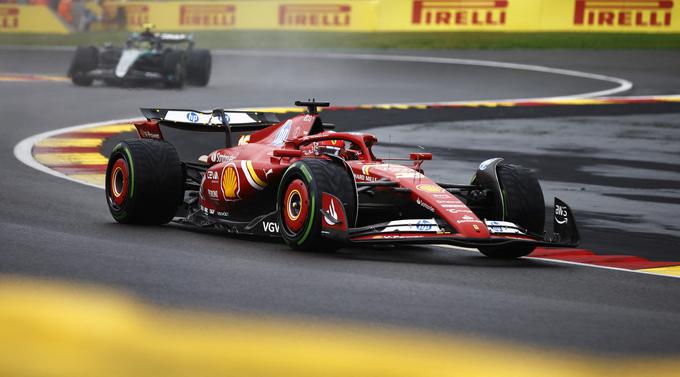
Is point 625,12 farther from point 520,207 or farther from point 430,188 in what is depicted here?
point 430,188

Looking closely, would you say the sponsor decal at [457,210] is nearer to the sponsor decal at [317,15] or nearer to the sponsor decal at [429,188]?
the sponsor decal at [429,188]

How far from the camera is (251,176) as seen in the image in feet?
30.1

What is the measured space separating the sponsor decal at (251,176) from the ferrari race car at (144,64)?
17123 millimetres

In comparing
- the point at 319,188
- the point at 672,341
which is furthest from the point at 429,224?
the point at 672,341

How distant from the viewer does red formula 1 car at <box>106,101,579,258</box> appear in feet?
27.0

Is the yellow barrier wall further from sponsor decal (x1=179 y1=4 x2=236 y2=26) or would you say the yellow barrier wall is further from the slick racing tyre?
the slick racing tyre

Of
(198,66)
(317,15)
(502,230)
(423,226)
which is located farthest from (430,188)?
(317,15)

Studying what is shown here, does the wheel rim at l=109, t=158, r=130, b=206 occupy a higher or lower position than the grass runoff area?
lower

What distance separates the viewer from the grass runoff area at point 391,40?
29.2 metres

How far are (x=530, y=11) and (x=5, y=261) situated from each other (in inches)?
962

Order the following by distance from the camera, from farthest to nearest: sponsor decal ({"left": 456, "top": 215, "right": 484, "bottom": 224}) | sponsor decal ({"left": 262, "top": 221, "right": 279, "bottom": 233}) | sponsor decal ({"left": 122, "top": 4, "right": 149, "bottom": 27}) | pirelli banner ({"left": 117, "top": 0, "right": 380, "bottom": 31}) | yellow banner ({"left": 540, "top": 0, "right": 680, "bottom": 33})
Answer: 1. sponsor decal ({"left": 122, "top": 4, "right": 149, "bottom": 27})
2. pirelli banner ({"left": 117, "top": 0, "right": 380, "bottom": 31})
3. yellow banner ({"left": 540, "top": 0, "right": 680, "bottom": 33})
4. sponsor decal ({"left": 262, "top": 221, "right": 279, "bottom": 233})
5. sponsor decal ({"left": 456, "top": 215, "right": 484, "bottom": 224})

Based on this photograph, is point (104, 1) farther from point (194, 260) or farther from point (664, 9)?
point (194, 260)

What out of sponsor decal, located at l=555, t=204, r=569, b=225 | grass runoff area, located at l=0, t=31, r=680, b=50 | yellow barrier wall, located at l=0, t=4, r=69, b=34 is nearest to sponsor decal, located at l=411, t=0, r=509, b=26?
grass runoff area, located at l=0, t=31, r=680, b=50

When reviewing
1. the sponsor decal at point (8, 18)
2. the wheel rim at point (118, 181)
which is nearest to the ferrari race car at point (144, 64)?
the sponsor decal at point (8, 18)
